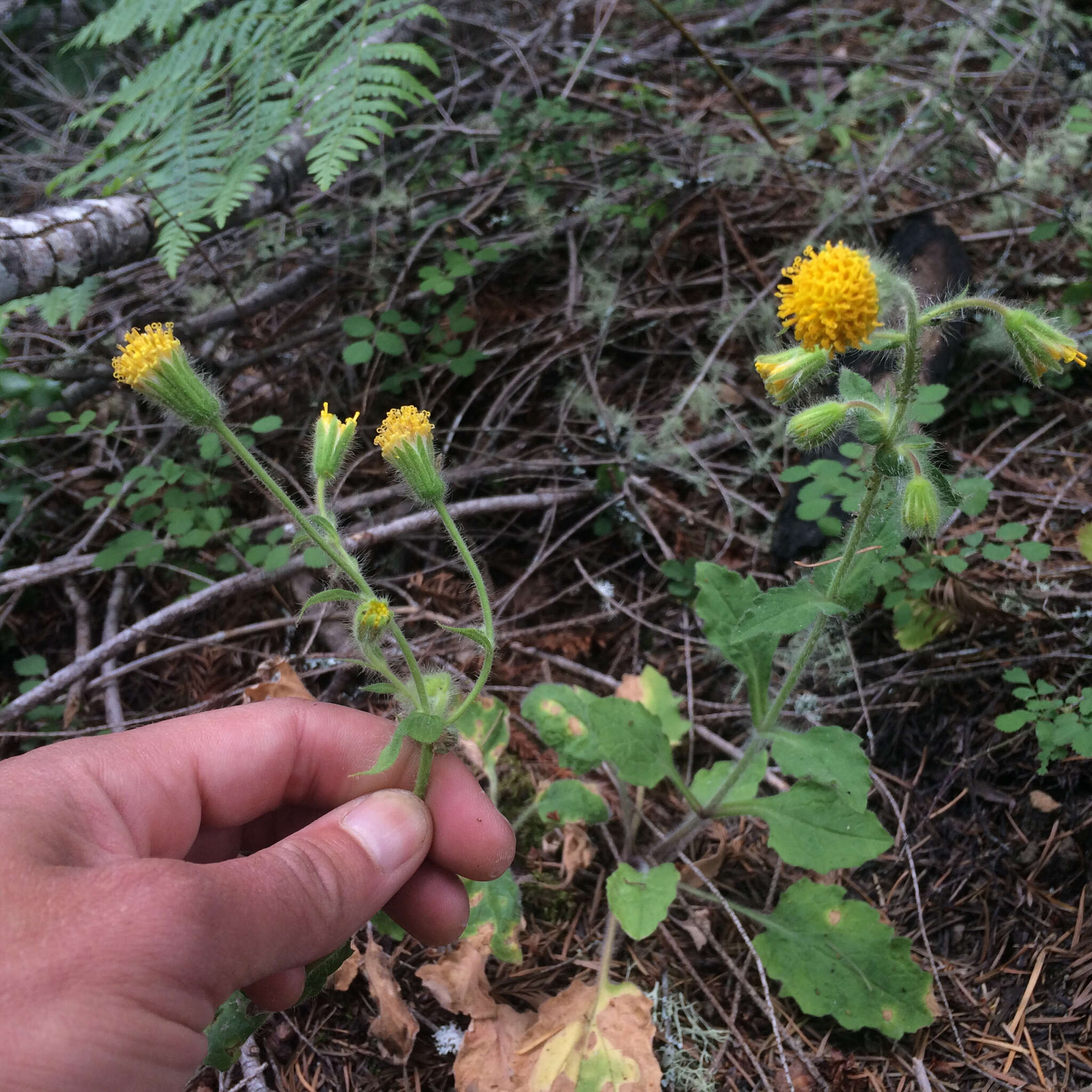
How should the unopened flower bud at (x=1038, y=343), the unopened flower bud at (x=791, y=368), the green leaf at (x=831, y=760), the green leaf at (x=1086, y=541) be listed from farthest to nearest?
1. the green leaf at (x=1086, y=541)
2. the green leaf at (x=831, y=760)
3. the unopened flower bud at (x=791, y=368)
4. the unopened flower bud at (x=1038, y=343)

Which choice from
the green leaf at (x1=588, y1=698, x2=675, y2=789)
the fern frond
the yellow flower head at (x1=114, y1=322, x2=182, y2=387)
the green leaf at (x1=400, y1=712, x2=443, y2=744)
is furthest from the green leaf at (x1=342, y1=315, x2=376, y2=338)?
the green leaf at (x1=400, y1=712, x2=443, y2=744)

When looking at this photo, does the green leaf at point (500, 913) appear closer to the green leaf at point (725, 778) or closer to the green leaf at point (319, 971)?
the green leaf at point (319, 971)

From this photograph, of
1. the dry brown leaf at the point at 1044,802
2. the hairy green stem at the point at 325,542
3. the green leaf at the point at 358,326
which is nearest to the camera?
the hairy green stem at the point at 325,542

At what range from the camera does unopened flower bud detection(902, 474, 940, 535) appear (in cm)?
150

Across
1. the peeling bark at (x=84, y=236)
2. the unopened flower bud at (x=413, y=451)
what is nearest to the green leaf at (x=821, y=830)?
the unopened flower bud at (x=413, y=451)

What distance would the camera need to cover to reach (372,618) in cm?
141

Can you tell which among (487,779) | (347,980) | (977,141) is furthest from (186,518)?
(977,141)

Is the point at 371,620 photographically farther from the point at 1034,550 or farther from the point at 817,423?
the point at 1034,550

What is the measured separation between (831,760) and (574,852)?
31.5 inches

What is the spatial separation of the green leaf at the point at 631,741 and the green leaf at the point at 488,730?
29cm

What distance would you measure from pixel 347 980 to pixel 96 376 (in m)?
2.42

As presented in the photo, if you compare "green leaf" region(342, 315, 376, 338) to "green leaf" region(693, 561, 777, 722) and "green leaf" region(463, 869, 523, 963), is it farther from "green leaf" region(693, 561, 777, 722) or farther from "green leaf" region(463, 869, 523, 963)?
"green leaf" region(463, 869, 523, 963)

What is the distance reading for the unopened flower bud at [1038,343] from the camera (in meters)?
1.48

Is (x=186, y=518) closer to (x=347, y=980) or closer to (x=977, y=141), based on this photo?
(x=347, y=980)
